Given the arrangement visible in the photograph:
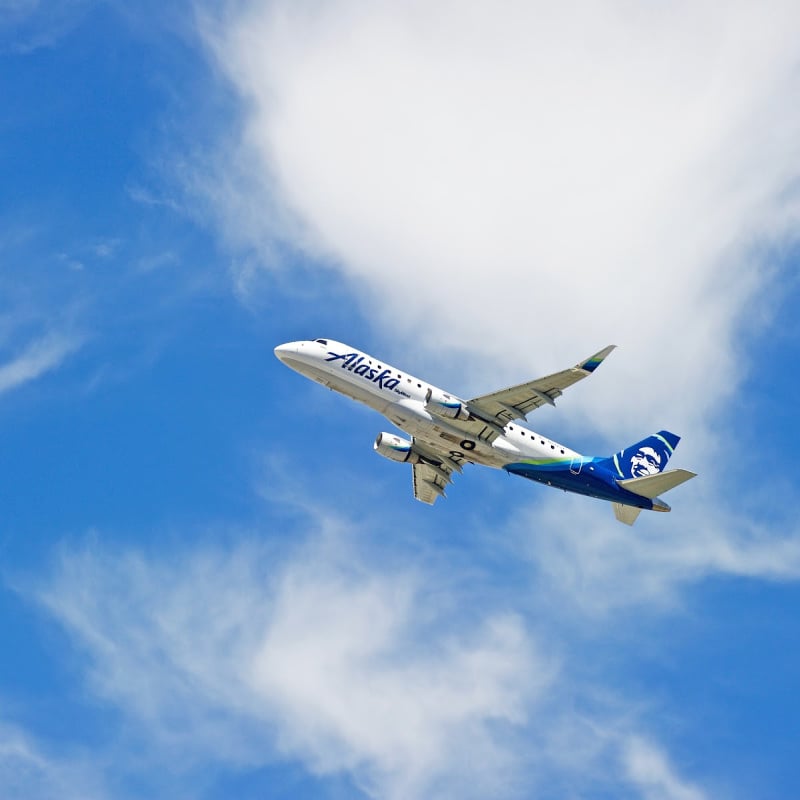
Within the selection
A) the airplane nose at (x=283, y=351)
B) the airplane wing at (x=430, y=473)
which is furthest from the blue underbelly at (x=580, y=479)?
the airplane nose at (x=283, y=351)

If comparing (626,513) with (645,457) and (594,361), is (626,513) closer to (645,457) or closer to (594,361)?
(645,457)

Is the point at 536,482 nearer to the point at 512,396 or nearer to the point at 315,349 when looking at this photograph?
the point at 512,396

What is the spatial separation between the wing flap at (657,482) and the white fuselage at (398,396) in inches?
158

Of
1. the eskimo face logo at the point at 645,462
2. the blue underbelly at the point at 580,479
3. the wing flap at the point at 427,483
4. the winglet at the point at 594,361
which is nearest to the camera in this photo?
the winglet at the point at 594,361

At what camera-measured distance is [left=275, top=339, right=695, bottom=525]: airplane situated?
68.1m

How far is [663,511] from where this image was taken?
232ft

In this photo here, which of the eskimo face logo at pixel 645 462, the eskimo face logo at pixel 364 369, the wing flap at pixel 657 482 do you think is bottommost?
the wing flap at pixel 657 482

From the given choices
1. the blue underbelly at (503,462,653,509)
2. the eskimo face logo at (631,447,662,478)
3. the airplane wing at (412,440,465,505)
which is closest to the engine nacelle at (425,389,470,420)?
the blue underbelly at (503,462,653,509)

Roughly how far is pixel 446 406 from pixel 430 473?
12469 millimetres

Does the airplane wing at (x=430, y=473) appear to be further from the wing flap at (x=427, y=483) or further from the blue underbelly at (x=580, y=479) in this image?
the blue underbelly at (x=580, y=479)

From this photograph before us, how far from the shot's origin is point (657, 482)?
68.3 m

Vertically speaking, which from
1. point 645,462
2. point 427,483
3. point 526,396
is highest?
point 645,462

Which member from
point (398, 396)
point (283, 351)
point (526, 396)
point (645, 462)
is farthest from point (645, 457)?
point (283, 351)

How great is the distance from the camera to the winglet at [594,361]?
62.4m
